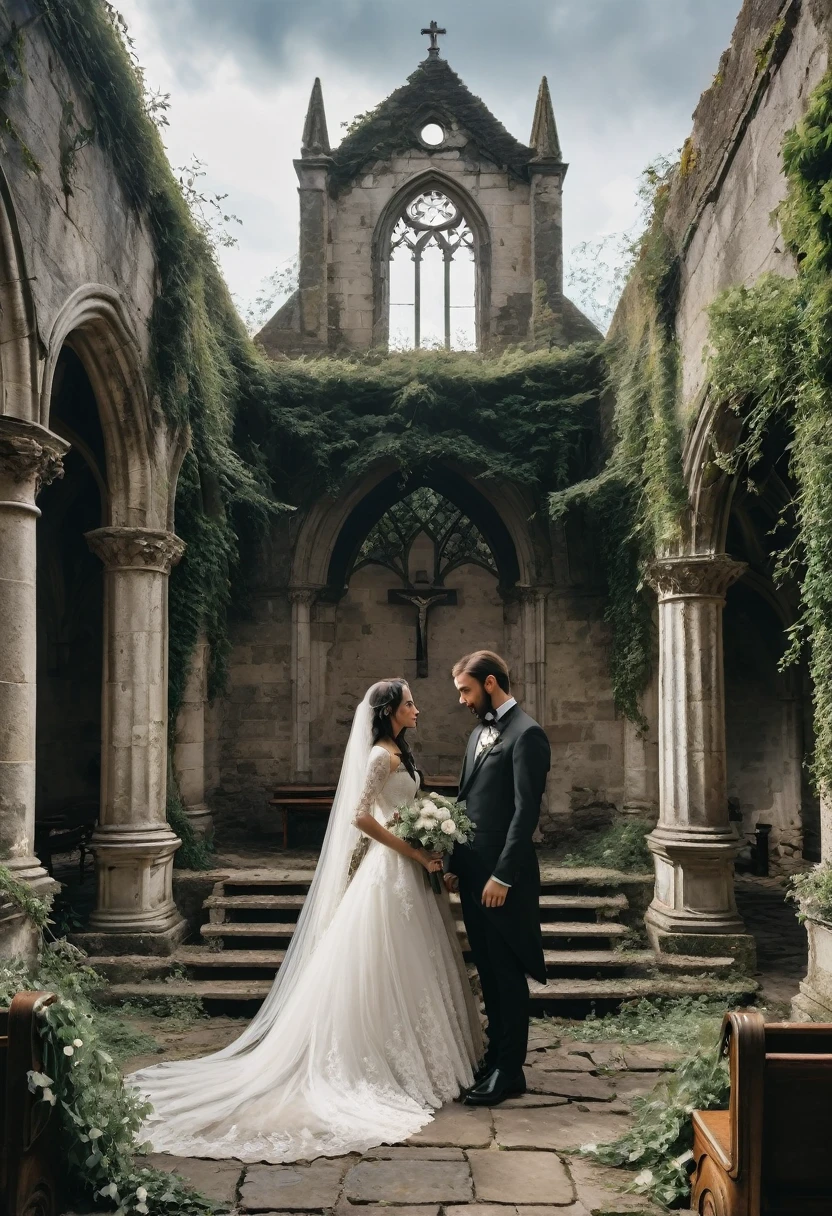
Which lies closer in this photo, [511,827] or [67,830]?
[511,827]

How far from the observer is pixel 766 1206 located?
3066mm

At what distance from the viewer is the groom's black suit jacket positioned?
5.03 m

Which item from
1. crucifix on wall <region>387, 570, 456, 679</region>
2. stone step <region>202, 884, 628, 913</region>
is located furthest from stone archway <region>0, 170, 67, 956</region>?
crucifix on wall <region>387, 570, 456, 679</region>

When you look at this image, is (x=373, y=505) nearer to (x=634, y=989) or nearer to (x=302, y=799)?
(x=302, y=799)

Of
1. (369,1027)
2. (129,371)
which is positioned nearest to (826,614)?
(369,1027)

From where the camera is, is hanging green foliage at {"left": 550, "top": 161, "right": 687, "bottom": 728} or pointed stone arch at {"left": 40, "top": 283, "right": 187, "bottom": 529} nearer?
pointed stone arch at {"left": 40, "top": 283, "right": 187, "bottom": 529}

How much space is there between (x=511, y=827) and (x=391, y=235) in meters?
11.1

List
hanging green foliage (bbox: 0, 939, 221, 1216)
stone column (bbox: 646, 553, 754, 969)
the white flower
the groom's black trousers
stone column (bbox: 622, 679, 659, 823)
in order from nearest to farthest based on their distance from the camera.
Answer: the white flower, hanging green foliage (bbox: 0, 939, 221, 1216), the groom's black trousers, stone column (bbox: 646, 553, 754, 969), stone column (bbox: 622, 679, 659, 823)

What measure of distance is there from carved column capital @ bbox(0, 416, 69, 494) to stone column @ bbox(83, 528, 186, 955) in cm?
205

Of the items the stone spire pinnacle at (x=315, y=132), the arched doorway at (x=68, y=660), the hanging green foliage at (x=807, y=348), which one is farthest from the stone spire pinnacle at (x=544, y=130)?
the hanging green foliage at (x=807, y=348)

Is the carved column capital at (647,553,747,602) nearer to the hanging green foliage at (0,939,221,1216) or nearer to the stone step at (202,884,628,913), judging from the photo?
the stone step at (202,884,628,913)

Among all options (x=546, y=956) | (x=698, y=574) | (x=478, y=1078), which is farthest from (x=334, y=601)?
(x=478, y=1078)

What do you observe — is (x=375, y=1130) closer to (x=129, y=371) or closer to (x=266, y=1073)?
(x=266, y=1073)

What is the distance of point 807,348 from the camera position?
17.1ft
